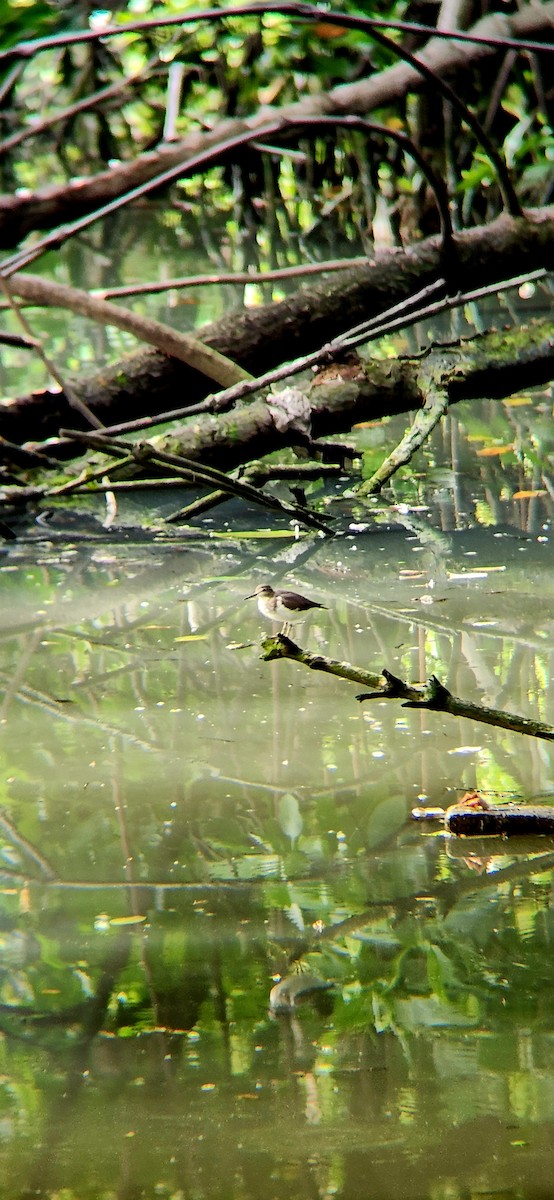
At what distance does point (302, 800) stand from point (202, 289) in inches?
278

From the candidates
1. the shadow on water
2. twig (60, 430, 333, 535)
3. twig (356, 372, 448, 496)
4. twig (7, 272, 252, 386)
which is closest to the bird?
the shadow on water

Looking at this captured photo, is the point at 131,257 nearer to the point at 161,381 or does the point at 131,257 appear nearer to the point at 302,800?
the point at 161,381

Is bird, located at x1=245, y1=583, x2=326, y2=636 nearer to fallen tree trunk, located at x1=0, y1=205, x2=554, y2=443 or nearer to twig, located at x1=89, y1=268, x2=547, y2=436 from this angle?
twig, located at x1=89, y1=268, x2=547, y2=436

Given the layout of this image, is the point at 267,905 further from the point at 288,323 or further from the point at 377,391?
the point at 288,323

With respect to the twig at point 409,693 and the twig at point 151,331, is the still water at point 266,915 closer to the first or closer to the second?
the twig at point 409,693

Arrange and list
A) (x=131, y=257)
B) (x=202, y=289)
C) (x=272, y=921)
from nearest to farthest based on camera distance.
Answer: (x=272, y=921) → (x=202, y=289) → (x=131, y=257)

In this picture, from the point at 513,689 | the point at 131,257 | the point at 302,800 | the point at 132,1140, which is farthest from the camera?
the point at 131,257

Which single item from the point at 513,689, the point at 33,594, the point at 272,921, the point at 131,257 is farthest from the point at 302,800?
the point at 131,257

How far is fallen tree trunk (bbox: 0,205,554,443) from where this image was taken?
3910 mm

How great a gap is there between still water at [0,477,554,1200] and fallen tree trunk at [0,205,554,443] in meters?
1.35

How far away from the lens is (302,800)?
186cm

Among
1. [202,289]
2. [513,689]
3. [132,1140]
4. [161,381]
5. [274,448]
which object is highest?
[202,289]

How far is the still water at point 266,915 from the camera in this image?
3.84ft

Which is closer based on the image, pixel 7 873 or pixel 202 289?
pixel 7 873
